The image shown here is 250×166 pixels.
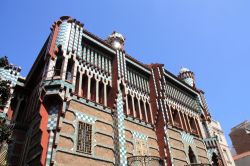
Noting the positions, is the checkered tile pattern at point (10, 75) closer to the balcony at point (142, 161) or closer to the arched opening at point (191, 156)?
the balcony at point (142, 161)

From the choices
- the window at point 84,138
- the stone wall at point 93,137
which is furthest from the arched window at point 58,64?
the window at point 84,138

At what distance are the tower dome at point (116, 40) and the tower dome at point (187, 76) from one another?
8523 millimetres

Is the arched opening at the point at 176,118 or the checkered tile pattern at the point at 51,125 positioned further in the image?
the arched opening at the point at 176,118

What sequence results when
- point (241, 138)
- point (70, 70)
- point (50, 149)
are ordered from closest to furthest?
point (50, 149)
point (70, 70)
point (241, 138)

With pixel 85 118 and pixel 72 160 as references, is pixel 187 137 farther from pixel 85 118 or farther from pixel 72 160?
pixel 72 160

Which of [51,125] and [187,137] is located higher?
[187,137]

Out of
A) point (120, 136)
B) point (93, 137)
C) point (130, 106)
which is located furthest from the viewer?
point (130, 106)

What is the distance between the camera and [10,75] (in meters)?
15.0

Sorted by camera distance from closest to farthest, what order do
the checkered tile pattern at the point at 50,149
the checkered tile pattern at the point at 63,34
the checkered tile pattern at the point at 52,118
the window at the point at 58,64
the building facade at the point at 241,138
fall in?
the checkered tile pattern at the point at 50,149 < the checkered tile pattern at the point at 52,118 < the window at the point at 58,64 < the checkered tile pattern at the point at 63,34 < the building facade at the point at 241,138

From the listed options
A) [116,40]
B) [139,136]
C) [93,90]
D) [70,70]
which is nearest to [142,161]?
[139,136]

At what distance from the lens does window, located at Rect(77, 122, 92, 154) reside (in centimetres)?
1198

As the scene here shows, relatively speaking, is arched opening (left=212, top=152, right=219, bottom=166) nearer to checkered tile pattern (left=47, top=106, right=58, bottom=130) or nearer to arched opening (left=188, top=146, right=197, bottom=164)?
arched opening (left=188, top=146, right=197, bottom=164)

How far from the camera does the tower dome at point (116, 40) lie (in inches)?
731

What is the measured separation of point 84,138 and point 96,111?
6.57ft
